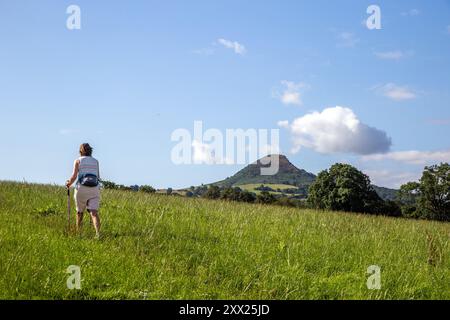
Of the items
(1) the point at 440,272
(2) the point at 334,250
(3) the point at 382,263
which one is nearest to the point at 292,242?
(2) the point at 334,250

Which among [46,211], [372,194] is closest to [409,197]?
[372,194]

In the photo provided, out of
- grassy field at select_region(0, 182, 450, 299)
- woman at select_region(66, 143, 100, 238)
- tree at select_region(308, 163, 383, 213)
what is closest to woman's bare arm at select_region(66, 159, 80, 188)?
woman at select_region(66, 143, 100, 238)

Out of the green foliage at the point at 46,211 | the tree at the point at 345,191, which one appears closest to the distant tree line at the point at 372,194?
the tree at the point at 345,191

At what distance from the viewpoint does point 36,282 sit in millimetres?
7172

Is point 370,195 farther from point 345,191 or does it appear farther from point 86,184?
point 86,184

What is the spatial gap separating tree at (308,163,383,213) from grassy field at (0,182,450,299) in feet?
149

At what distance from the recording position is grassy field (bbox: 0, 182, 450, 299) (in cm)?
747

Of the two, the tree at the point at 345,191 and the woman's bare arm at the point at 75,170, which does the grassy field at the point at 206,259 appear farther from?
the tree at the point at 345,191

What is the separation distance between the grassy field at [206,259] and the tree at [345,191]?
45264mm

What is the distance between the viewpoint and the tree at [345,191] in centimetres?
5844

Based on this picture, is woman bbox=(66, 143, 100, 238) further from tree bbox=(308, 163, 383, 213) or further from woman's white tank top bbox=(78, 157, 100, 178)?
tree bbox=(308, 163, 383, 213)

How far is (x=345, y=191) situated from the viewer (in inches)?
2282
